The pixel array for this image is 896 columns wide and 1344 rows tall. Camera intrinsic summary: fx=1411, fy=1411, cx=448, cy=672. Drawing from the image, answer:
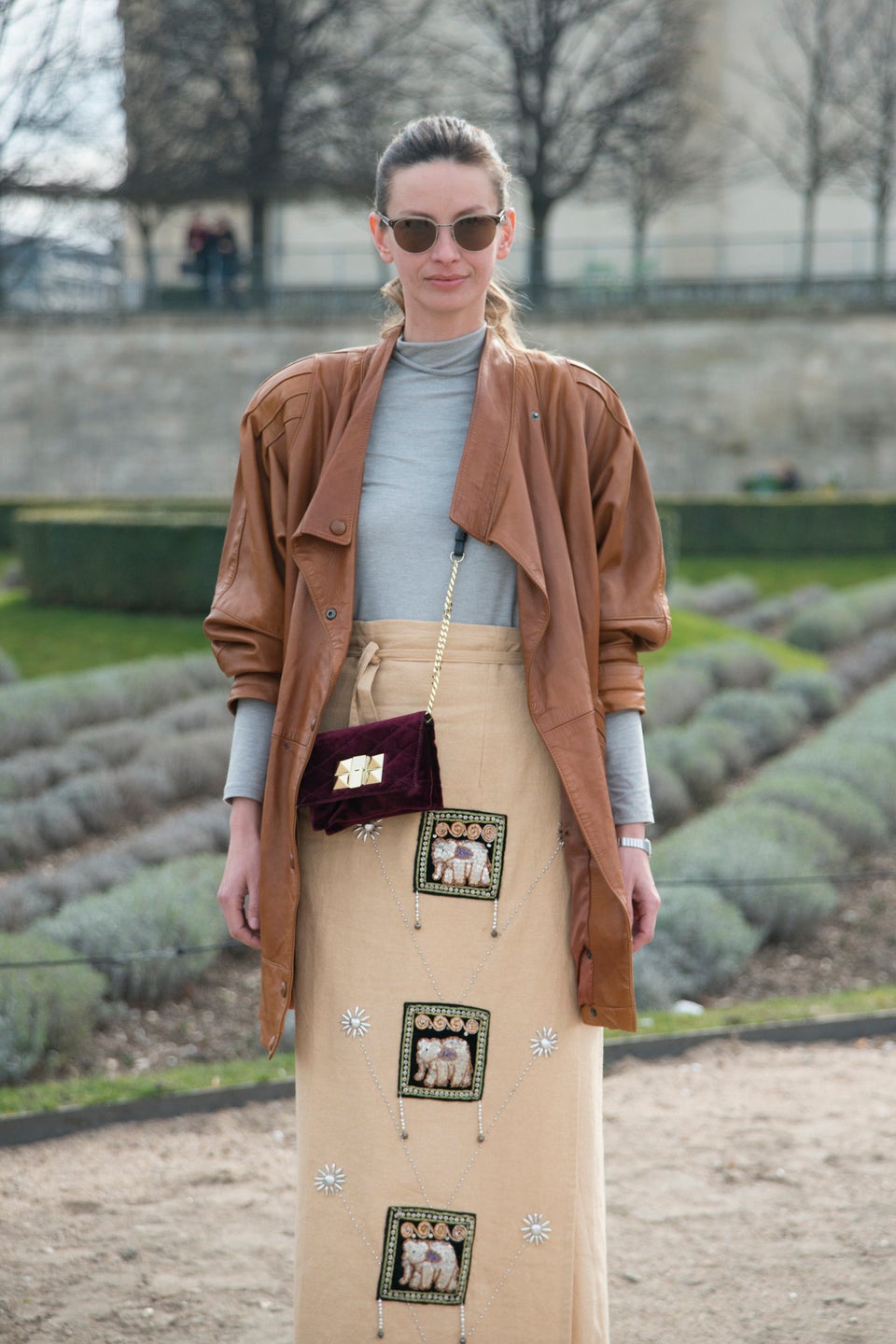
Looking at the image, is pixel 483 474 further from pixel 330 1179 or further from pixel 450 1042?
pixel 330 1179

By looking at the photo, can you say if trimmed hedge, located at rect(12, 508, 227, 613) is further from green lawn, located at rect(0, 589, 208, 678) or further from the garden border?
the garden border

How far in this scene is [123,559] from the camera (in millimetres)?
13164

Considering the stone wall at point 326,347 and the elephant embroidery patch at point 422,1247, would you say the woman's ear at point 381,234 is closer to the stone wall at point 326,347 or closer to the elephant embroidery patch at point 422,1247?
the elephant embroidery patch at point 422,1247

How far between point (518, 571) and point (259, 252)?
2829cm

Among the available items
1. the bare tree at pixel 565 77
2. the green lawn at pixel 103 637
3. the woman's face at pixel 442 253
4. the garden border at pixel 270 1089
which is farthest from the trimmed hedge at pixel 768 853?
the bare tree at pixel 565 77

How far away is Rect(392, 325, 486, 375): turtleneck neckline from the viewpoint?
2379mm

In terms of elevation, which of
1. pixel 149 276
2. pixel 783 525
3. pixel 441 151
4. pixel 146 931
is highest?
pixel 149 276

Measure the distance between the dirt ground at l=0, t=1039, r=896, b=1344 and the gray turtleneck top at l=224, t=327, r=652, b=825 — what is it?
0.97 metres

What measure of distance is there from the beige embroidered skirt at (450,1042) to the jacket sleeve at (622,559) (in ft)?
0.53

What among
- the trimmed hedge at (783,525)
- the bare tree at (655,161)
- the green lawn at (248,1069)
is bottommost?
the green lawn at (248,1069)

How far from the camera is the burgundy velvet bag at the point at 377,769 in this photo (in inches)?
87.0

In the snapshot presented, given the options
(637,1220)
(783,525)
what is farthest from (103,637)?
(783,525)

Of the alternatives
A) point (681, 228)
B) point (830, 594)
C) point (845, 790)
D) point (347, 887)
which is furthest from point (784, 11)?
point (347, 887)

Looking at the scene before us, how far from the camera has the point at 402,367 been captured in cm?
241
